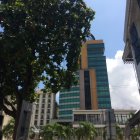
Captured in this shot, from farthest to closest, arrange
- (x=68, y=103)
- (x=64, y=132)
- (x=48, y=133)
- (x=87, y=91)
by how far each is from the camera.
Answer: (x=87, y=91)
(x=68, y=103)
(x=64, y=132)
(x=48, y=133)

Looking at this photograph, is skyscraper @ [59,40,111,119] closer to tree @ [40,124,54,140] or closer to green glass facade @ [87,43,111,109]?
green glass facade @ [87,43,111,109]

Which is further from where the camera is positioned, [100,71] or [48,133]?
[100,71]

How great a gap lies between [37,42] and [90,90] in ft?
295

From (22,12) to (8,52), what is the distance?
8.74 ft

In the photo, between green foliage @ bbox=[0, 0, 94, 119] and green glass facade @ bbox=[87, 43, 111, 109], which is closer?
green foliage @ bbox=[0, 0, 94, 119]

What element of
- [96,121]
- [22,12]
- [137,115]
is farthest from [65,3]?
[96,121]

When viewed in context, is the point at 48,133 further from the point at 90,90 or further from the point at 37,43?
the point at 37,43

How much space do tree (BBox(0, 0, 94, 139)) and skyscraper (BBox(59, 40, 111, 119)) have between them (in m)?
79.7

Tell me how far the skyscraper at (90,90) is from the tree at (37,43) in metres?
79.7

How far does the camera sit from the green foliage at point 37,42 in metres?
13.6

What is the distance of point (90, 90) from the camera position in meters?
104

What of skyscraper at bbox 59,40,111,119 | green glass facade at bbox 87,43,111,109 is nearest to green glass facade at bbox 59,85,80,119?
skyscraper at bbox 59,40,111,119

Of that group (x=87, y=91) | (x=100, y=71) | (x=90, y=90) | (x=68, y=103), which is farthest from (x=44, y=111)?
(x=100, y=71)

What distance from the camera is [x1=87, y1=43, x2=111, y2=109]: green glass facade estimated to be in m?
101
